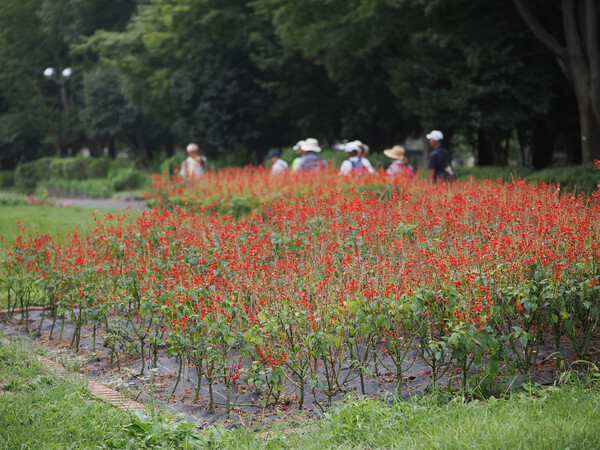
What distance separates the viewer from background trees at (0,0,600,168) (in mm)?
16453

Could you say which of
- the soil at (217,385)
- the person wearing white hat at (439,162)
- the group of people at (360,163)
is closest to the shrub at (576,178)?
the person wearing white hat at (439,162)

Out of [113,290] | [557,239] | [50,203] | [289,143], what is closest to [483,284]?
[557,239]

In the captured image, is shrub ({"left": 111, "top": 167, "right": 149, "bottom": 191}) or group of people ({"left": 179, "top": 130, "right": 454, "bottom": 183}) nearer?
group of people ({"left": 179, "top": 130, "right": 454, "bottom": 183})

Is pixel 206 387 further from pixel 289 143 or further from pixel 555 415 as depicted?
pixel 289 143

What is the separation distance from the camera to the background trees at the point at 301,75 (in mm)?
16453

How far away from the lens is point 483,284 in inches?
187

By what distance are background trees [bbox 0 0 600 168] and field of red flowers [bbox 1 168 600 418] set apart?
835cm

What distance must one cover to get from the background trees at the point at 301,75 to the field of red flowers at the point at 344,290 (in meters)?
8.35

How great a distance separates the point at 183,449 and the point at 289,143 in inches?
995

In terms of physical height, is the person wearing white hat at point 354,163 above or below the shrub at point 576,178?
above

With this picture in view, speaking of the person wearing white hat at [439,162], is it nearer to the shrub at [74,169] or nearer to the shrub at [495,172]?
the shrub at [495,172]

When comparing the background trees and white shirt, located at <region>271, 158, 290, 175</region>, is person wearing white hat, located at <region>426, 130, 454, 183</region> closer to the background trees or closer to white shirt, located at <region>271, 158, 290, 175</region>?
white shirt, located at <region>271, 158, 290, 175</region>

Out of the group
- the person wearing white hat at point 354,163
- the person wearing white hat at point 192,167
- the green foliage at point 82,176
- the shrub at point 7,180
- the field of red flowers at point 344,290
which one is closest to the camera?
the field of red flowers at point 344,290

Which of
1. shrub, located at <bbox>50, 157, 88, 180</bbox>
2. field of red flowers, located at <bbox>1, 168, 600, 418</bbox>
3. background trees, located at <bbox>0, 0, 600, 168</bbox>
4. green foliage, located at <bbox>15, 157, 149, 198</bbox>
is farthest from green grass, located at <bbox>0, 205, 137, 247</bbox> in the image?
shrub, located at <bbox>50, 157, 88, 180</bbox>
